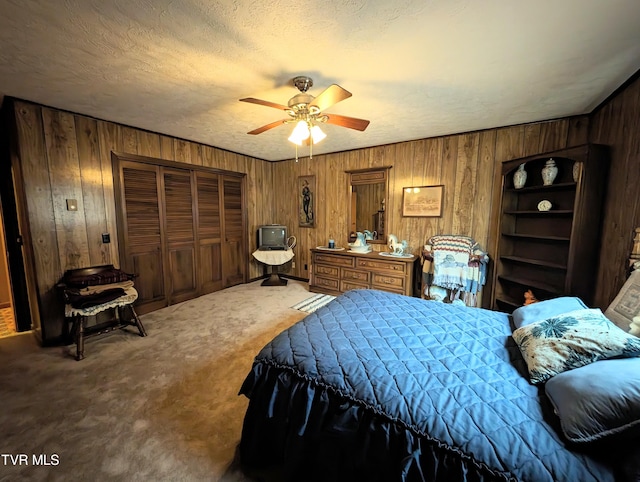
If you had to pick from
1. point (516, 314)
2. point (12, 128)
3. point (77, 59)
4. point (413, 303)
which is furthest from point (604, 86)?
point (12, 128)

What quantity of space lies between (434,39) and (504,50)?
512 millimetres

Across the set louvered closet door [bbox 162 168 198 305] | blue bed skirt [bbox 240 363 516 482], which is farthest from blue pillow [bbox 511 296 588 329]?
louvered closet door [bbox 162 168 198 305]

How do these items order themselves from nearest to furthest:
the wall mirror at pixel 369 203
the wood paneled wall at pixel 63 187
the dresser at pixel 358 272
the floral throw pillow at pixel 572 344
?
the floral throw pillow at pixel 572 344
the wood paneled wall at pixel 63 187
the dresser at pixel 358 272
the wall mirror at pixel 369 203

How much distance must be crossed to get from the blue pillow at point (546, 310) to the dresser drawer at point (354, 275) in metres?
2.27

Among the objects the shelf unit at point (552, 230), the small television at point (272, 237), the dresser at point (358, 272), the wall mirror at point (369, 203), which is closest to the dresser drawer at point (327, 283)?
the dresser at point (358, 272)

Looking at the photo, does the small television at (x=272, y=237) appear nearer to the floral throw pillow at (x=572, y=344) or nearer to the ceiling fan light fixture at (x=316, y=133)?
the ceiling fan light fixture at (x=316, y=133)

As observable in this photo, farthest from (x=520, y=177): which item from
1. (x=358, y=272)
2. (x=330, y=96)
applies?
(x=330, y=96)

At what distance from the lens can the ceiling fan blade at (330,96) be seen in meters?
1.68

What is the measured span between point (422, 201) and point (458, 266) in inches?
42.5

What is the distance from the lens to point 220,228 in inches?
172

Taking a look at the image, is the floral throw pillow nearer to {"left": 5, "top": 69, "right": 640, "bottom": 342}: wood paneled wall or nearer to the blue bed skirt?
the blue bed skirt

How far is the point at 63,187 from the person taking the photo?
265 centimetres

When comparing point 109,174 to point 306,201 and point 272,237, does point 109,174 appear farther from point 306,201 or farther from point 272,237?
point 306,201

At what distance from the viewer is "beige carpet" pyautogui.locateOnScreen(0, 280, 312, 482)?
1386 millimetres
